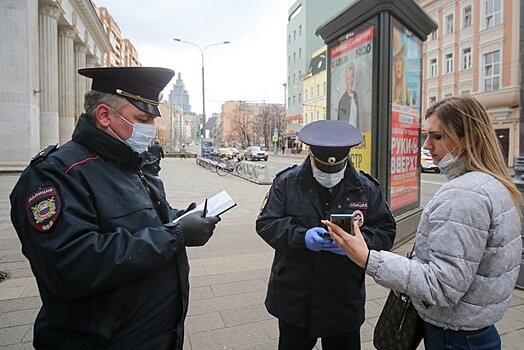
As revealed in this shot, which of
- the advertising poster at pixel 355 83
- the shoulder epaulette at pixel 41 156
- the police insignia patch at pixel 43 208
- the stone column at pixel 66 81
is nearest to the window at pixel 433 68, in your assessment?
the stone column at pixel 66 81

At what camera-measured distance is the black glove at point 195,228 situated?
1648 mm

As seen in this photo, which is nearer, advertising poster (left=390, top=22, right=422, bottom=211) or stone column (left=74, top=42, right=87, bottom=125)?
advertising poster (left=390, top=22, right=422, bottom=211)

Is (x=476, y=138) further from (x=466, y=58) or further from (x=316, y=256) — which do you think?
(x=466, y=58)

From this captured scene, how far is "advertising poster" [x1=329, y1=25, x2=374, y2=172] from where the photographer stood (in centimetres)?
552

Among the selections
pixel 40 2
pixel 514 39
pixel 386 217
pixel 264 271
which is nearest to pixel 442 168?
pixel 386 217

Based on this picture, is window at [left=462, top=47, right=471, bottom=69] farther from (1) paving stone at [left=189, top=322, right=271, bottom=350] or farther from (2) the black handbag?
(2) the black handbag

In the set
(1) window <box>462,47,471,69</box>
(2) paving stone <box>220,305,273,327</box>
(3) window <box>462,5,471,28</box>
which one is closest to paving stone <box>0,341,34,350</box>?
(2) paving stone <box>220,305,273,327</box>

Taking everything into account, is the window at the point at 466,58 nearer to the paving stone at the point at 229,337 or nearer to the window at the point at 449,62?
the window at the point at 449,62

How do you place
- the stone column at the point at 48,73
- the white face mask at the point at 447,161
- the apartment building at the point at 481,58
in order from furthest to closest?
the apartment building at the point at 481,58 < the stone column at the point at 48,73 < the white face mask at the point at 447,161

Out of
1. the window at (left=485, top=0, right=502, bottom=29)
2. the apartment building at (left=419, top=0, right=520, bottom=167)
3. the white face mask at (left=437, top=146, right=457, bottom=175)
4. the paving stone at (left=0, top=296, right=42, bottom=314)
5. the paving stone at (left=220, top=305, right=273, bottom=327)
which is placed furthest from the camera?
the window at (left=485, top=0, right=502, bottom=29)

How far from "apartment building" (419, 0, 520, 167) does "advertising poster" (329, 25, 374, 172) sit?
Answer: 22.5m

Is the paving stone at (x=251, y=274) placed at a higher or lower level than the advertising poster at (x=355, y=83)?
lower

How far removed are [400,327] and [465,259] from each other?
1.80 ft

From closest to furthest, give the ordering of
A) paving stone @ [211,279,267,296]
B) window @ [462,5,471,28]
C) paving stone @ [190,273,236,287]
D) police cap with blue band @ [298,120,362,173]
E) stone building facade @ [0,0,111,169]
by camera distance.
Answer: police cap with blue band @ [298,120,362,173] < paving stone @ [211,279,267,296] < paving stone @ [190,273,236,287] < stone building facade @ [0,0,111,169] < window @ [462,5,471,28]
